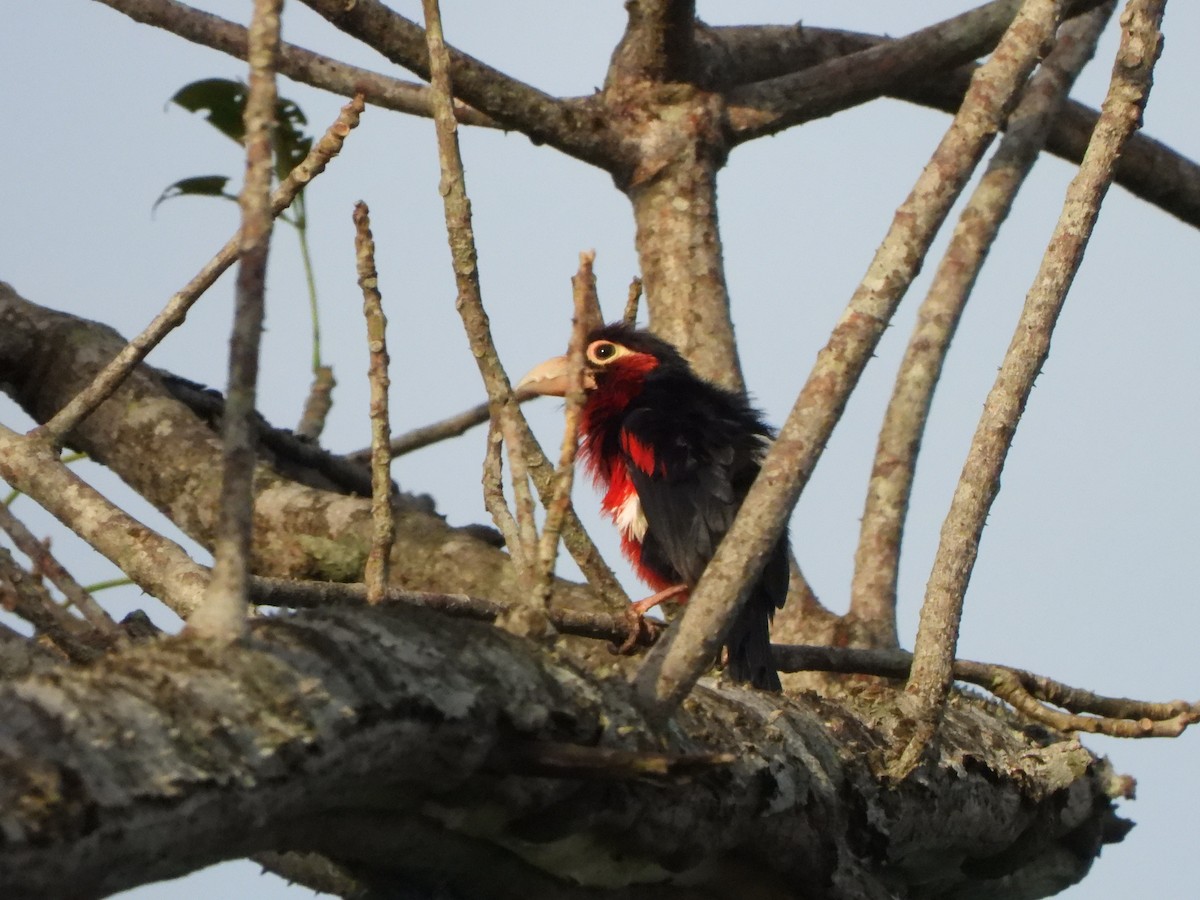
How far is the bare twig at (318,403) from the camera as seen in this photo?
213 inches

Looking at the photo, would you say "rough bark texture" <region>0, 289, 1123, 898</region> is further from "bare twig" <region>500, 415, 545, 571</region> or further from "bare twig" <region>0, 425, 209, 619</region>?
"bare twig" <region>0, 425, 209, 619</region>

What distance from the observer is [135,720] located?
4.99 ft

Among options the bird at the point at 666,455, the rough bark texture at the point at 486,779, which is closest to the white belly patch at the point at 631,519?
the bird at the point at 666,455

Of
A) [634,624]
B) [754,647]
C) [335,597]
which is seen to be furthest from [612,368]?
[335,597]

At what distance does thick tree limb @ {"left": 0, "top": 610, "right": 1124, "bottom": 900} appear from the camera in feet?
4.79

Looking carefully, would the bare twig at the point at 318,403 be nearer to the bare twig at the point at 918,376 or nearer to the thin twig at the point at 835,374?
the bare twig at the point at 918,376

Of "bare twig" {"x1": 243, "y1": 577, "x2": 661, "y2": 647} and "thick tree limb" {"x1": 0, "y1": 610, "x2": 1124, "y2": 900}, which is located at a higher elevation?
"bare twig" {"x1": 243, "y1": 577, "x2": 661, "y2": 647}

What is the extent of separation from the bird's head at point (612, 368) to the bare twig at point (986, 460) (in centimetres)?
238

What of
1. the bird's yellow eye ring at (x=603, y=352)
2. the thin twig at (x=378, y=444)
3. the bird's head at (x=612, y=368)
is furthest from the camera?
the bird's yellow eye ring at (x=603, y=352)

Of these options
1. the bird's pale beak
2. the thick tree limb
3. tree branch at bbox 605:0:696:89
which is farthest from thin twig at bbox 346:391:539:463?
the thick tree limb

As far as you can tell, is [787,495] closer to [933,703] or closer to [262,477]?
[933,703]

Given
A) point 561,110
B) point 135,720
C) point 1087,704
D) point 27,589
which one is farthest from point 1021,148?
point 135,720

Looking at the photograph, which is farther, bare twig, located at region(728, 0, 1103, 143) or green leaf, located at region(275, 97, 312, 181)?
green leaf, located at region(275, 97, 312, 181)

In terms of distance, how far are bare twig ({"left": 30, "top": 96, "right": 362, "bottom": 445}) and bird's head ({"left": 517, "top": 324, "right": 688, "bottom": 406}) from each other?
2657 mm
